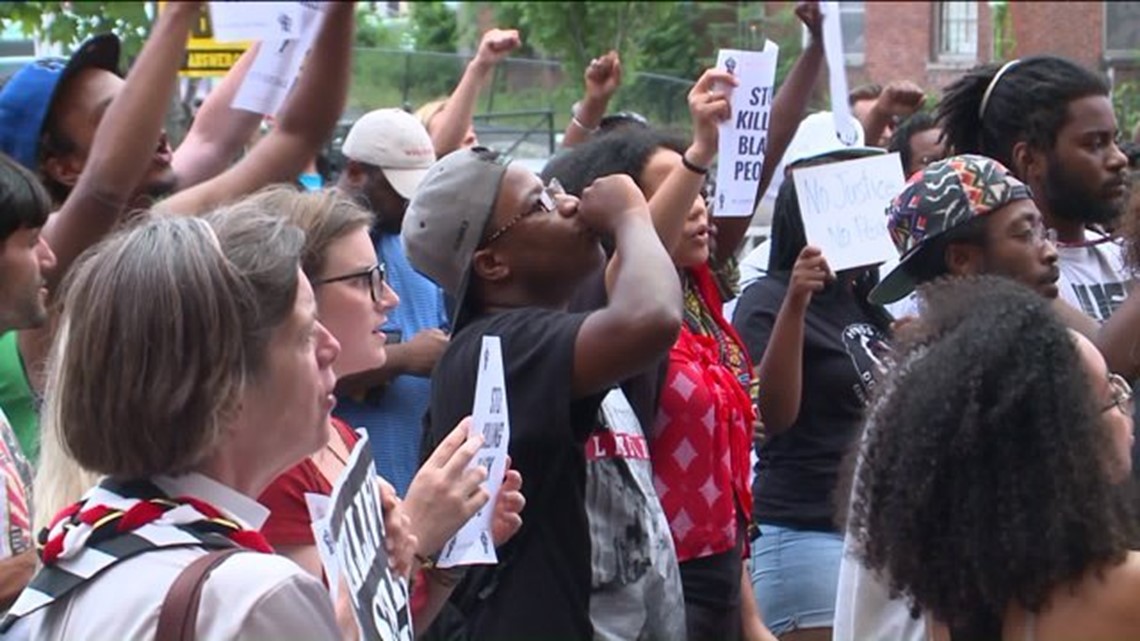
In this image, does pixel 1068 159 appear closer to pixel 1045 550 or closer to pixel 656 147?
pixel 656 147

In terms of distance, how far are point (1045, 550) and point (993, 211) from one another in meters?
1.60

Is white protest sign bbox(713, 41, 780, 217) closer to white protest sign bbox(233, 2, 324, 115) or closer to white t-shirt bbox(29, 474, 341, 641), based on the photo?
white protest sign bbox(233, 2, 324, 115)

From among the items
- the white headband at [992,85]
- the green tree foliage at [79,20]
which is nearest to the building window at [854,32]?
the green tree foliage at [79,20]

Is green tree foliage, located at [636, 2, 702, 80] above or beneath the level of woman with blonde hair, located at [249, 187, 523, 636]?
beneath

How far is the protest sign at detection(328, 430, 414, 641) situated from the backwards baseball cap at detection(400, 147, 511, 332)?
1.06 m

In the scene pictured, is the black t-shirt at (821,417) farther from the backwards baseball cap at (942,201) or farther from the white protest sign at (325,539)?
the white protest sign at (325,539)

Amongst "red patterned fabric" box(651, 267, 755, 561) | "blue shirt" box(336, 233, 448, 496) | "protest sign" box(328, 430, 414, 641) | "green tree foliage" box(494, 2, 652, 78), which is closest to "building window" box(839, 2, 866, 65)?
"green tree foliage" box(494, 2, 652, 78)

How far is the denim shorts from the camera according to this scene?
16.6ft

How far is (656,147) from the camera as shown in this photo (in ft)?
16.1

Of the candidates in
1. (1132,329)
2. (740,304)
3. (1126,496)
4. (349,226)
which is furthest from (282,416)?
(740,304)

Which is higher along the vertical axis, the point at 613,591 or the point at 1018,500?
the point at 1018,500

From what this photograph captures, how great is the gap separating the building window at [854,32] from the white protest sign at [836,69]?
28867 millimetres

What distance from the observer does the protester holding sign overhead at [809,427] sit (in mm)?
4934

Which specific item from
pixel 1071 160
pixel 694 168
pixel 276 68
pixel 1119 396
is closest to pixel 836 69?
pixel 694 168
